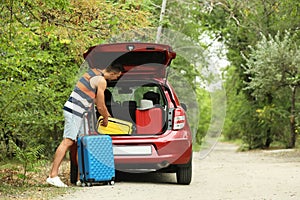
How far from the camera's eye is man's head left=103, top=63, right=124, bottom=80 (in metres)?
9.12

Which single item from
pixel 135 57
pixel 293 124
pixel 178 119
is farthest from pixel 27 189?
pixel 293 124

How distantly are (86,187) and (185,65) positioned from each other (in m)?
17.7

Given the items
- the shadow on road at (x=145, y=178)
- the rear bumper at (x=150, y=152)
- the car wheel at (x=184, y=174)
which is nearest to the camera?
the rear bumper at (x=150, y=152)

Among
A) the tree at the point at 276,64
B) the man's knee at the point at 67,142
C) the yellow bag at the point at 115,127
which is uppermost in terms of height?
the tree at the point at 276,64

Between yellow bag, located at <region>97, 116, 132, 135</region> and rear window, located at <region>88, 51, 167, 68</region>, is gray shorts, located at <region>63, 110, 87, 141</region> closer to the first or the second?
yellow bag, located at <region>97, 116, 132, 135</region>

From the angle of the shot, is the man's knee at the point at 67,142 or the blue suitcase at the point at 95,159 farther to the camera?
the man's knee at the point at 67,142

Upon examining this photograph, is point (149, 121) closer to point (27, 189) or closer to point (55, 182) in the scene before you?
point (55, 182)

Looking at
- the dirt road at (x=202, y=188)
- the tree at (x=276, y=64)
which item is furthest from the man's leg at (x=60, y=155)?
the tree at (x=276, y=64)

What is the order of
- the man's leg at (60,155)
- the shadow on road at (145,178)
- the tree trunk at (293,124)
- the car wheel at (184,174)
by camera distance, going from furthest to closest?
1. the tree trunk at (293,124)
2. the shadow on road at (145,178)
3. the car wheel at (184,174)
4. the man's leg at (60,155)

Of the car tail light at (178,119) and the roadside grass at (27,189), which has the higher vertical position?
the car tail light at (178,119)

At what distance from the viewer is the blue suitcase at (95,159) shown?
8484 mm

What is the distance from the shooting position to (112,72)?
9.15m

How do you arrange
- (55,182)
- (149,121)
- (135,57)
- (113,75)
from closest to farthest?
1. (55,182)
2. (113,75)
3. (149,121)
4. (135,57)

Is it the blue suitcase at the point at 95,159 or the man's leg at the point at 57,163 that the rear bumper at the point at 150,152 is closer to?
the blue suitcase at the point at 95,159
